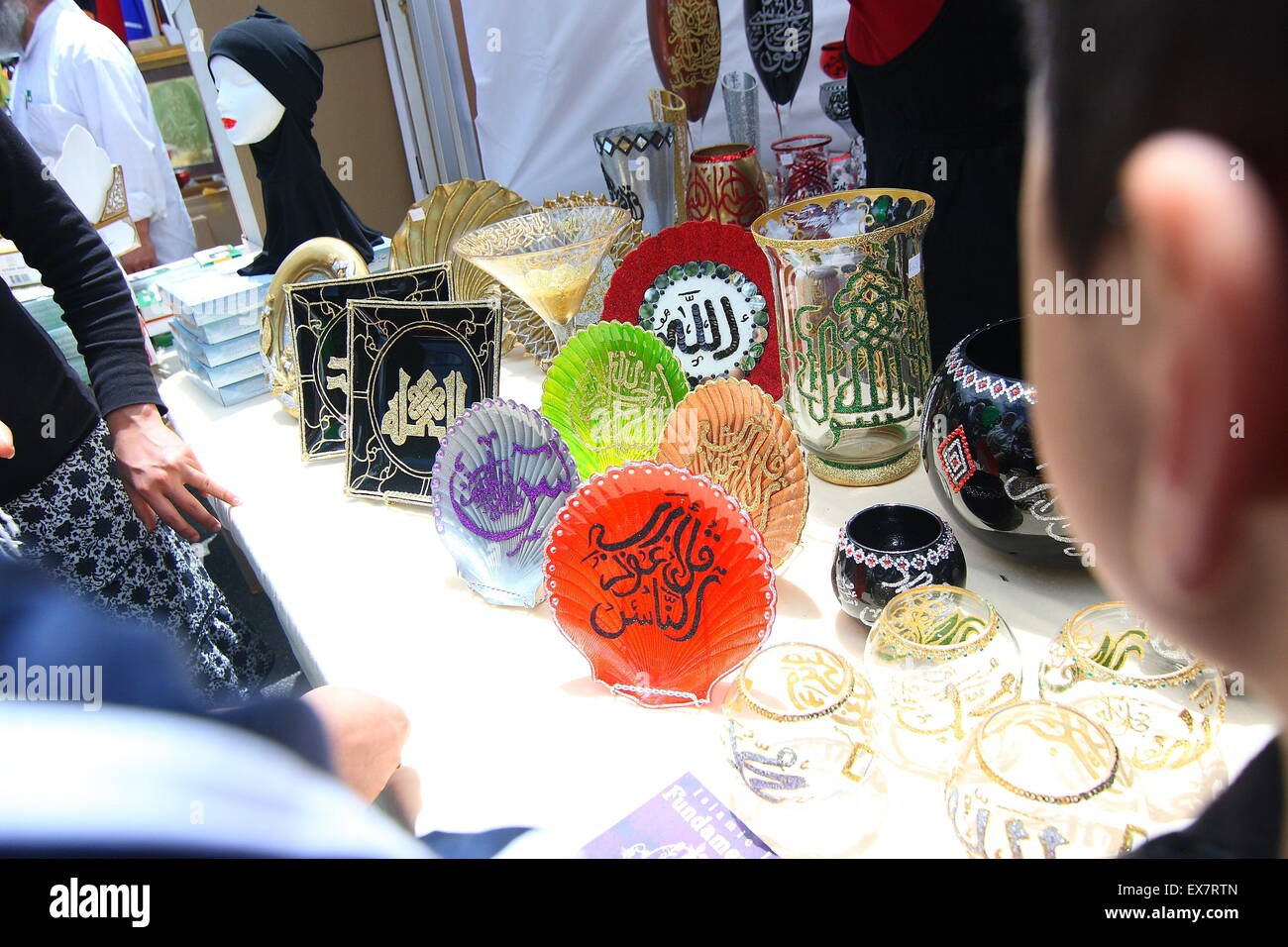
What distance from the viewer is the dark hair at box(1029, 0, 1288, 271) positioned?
15 cm

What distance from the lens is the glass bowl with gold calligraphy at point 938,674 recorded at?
0.50m

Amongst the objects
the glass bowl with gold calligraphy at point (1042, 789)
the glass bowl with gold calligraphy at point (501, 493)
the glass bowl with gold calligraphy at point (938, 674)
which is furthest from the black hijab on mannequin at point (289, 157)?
the glass bowl with gold calligraphy at point (1042, 789)

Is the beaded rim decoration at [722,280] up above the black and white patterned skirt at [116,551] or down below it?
above

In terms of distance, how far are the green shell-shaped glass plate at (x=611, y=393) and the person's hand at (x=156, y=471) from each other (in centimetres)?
39

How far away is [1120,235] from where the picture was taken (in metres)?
0.16

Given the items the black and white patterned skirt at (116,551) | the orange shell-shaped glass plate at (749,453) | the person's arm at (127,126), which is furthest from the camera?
the person's arm at (127,126)

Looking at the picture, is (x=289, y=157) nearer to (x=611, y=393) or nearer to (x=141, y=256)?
(x=141, y=256)

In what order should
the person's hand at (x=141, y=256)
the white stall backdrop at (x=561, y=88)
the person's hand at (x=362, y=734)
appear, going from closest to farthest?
the person's hand at (x=362, y=734) < the person's hand at (x=141, y=256) < the white stall backdrop at (x=561, y=88)

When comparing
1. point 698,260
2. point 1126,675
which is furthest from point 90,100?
point 1126,675

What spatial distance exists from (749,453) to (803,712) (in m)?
0.27

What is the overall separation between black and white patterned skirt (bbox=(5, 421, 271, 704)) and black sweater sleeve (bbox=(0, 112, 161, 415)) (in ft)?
0.23

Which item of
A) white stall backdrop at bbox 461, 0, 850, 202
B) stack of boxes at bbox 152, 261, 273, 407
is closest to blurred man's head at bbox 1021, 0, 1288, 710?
stack of boxes at bbox 152, 261, 273, 407

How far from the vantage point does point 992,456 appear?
0.58 metres

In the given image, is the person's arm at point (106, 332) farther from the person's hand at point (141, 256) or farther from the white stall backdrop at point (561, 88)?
the white stall backdrop at point (561, 88)
